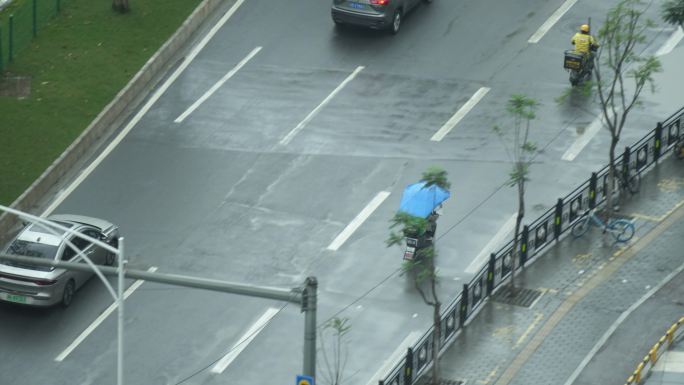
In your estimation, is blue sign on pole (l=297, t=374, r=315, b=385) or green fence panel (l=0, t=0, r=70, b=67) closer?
blue sign on pole (l=297, t=374, r=315, b=385)

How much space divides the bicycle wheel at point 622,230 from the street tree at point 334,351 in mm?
7337

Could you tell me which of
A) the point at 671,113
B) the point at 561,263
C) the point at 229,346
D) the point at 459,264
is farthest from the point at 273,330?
the point at 671,113

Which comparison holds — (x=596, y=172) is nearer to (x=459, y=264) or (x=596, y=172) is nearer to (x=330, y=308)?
(x=459, y=264)

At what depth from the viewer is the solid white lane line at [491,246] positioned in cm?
3522

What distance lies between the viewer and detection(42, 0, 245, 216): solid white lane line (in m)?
39.6

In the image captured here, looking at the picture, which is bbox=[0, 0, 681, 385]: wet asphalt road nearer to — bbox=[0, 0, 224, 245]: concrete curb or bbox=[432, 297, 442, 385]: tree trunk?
bbox=[0, 0, 224, 245]: concrete curb

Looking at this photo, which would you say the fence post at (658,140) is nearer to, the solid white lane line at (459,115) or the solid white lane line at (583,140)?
the solid white lane line at (583,140)

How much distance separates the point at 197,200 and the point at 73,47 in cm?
977

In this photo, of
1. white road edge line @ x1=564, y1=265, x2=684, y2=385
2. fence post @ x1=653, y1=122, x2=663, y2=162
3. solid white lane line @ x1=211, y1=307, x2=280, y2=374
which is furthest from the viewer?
fence post @ x1=653, y1=122, x2=663, y2=162

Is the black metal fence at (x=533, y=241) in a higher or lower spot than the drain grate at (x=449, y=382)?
higher

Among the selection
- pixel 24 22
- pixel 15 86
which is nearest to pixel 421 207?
pixel 15 86

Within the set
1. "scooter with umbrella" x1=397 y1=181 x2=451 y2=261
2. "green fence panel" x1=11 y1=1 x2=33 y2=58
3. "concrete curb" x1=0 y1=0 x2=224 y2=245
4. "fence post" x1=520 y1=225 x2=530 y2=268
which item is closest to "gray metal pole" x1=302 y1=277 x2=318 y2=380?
"scooter with umbrella" x1=397 y1=181 x2=451 y2=261

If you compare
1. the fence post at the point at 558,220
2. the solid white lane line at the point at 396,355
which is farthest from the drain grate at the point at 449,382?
the fence post at the point at 558,220

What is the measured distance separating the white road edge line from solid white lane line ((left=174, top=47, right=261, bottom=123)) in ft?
49.2
